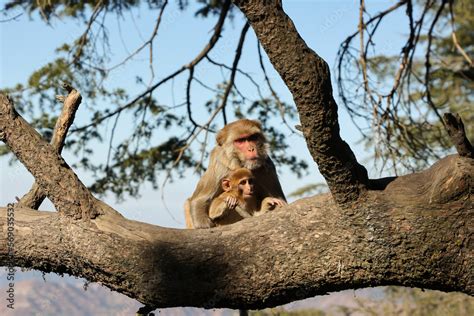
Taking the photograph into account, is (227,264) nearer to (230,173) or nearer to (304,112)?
(304,112)

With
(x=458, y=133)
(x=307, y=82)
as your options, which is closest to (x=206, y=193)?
(x=307, y=82)

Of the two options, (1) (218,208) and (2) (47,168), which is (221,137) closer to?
(1) (218,208)

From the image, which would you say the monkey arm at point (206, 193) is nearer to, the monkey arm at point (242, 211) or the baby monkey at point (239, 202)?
the baby monkey at point (239, 202)

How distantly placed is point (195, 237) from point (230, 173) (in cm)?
185

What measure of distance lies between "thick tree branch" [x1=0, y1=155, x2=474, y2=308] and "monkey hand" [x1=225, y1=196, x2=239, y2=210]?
4.86 feet

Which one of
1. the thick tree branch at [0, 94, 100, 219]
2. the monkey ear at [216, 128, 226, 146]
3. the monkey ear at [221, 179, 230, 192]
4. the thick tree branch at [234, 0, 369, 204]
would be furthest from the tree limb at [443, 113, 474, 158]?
the monkey ear at [216, 128, 226, 146]

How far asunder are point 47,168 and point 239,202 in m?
1.83

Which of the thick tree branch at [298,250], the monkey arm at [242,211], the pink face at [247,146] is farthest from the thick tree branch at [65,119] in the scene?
the pink face at [247,146]

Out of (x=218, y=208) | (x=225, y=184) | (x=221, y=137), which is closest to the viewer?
(x=218, y=208)

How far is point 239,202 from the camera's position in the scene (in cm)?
527

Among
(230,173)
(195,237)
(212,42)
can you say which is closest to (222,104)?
(212,42)

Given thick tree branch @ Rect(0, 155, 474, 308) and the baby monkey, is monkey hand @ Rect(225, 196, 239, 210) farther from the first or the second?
thick tree branch @ Rect(0, 155, 474, 308)

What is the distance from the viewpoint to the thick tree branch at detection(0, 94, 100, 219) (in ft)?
12.4

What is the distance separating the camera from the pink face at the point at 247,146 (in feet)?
18.3
